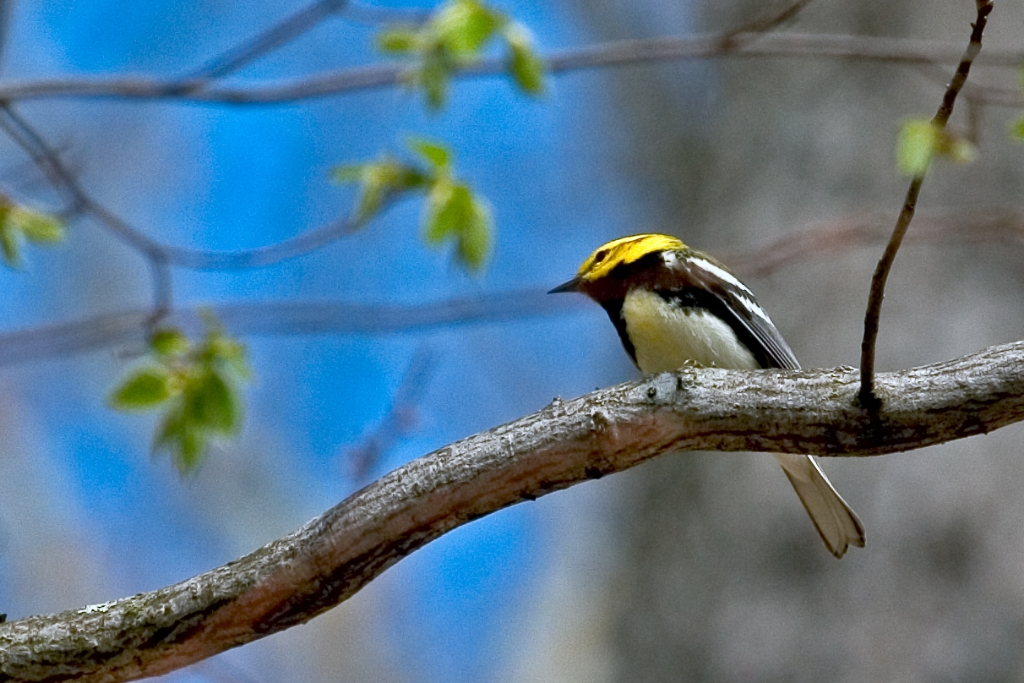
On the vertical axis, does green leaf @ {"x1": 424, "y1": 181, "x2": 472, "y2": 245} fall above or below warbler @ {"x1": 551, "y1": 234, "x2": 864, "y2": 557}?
above

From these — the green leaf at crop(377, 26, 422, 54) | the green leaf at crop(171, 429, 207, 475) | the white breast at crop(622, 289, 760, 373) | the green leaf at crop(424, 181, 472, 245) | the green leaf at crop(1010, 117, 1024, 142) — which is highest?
the green leaf at crop(377, 26, 422, 54)

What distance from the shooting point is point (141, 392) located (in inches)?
104

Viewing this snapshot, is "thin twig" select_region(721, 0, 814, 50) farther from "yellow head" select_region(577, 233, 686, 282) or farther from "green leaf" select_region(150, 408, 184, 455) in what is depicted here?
"green leaf" select_region(150, 408, 184, 455)

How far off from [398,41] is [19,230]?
3.47 ft

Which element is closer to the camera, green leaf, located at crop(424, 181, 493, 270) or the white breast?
the white breast

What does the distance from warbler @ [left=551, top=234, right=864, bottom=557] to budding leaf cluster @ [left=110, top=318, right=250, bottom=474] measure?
986mm

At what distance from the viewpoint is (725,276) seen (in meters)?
2.59

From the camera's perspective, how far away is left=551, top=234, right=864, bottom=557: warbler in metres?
2.42

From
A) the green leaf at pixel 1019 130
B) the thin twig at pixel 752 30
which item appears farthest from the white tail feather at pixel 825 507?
the thin twig at pixel 752 30

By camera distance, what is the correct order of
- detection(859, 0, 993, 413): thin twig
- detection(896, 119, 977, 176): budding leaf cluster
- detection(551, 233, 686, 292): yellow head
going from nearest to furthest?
detection(859, 0, 993, 413): thin twig, detection(896, 119, 977, 176): budding leaf cluster, detection(551, 233, 686, 292): yellow head

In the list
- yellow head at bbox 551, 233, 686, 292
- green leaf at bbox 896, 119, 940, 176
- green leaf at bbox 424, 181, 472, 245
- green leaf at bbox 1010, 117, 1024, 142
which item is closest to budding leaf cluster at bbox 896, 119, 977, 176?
green leaf at bbox 896, 119, 940, 176

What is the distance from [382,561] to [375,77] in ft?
5.95

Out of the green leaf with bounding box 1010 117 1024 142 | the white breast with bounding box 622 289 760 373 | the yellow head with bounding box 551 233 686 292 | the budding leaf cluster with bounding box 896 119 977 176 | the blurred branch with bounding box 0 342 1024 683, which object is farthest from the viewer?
the yellow head with bounding box 551 233 686 292

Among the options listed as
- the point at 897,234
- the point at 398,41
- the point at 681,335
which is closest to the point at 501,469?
the point at 897,234
